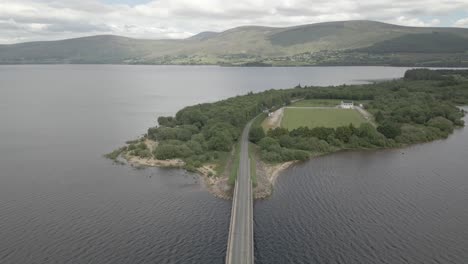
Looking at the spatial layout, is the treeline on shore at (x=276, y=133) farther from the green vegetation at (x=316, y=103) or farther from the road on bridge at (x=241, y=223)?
the green vegetation at (x=316, y=103)

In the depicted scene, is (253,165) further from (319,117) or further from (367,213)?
(319,117)

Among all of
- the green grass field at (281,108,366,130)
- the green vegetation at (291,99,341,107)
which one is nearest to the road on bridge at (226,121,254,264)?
the green grass field at (281,108,366,130)

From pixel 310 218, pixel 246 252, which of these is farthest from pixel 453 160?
pixel 246 252

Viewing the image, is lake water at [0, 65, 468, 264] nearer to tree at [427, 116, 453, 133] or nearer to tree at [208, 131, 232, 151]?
tree at [208, 131, 232, 151]

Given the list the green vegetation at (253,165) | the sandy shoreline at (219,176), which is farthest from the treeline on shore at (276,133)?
the green vegetation at (253,165)

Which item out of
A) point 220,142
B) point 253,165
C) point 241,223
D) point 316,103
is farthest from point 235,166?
point 316,103

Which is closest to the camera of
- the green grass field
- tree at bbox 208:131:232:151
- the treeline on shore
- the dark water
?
the dark water

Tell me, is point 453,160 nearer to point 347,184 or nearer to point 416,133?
point 416,133
